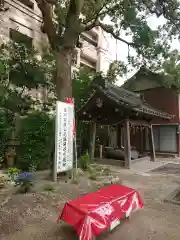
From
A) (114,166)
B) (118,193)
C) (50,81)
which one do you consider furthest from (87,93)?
(118,193)

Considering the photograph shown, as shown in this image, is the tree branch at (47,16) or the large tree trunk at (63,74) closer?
the tree branch at (47,16)

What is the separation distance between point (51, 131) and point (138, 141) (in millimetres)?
11373

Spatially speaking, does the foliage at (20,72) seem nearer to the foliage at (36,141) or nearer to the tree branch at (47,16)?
the foliage at (36,141)

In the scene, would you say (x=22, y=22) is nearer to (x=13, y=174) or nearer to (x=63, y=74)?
(x=63, y=74)

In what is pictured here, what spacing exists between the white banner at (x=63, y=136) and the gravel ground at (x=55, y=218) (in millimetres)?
656

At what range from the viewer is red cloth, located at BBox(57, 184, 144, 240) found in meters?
3.33

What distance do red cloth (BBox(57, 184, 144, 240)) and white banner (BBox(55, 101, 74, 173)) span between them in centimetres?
226

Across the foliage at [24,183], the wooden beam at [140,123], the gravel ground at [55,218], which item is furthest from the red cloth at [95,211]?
the wooden beam at [140,123]

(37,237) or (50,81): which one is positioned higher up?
(50,81)

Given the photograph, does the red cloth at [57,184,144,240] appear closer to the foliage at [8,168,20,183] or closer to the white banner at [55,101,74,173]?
the white banner at [55,101,74,173]

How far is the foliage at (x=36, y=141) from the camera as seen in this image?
8.39 meters

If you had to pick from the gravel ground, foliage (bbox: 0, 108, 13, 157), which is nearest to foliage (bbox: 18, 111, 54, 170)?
foliage (bbox: 0, 108, 13, 157)

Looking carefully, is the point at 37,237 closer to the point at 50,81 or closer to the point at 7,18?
the point at 50,81

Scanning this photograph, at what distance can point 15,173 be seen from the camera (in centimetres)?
617
